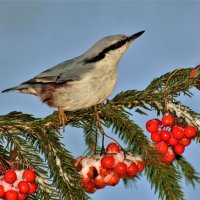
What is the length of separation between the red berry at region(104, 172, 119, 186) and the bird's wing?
1878 mm

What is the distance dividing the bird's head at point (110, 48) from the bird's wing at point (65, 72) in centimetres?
13

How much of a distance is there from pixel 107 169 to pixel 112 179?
83 millimetres

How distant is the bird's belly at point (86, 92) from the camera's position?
Result: 4582 millimetres

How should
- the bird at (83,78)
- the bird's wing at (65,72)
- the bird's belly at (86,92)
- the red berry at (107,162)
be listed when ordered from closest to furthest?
1. the red berry at (107,162)
2. the bird's belly at (86,92)
3. the bird at (83,78)
4. the bird's wing at (65,72)

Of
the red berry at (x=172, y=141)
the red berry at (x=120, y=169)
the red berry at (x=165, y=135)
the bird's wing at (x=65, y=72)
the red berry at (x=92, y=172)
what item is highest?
the bird's wing at (x=65, y=72)

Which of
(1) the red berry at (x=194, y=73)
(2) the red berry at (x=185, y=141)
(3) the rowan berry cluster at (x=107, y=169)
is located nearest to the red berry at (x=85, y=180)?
(3) the rowan berry cluster at (x=107, y=169)

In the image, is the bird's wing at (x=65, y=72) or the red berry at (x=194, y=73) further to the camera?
the bird's wing at (x=65, y=72)

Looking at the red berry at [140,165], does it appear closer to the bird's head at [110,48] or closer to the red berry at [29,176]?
the red berry at [29,176]

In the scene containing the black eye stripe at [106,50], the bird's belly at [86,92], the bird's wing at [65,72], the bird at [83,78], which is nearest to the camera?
the bird's belly at [86,92]

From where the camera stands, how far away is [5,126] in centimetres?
354

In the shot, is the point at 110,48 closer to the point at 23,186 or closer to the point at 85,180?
the point at 85,180

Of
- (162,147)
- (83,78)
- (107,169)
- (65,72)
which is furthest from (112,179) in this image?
(65,72)

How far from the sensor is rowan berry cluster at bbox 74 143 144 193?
3127 mm

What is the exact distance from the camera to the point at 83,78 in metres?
4.86
